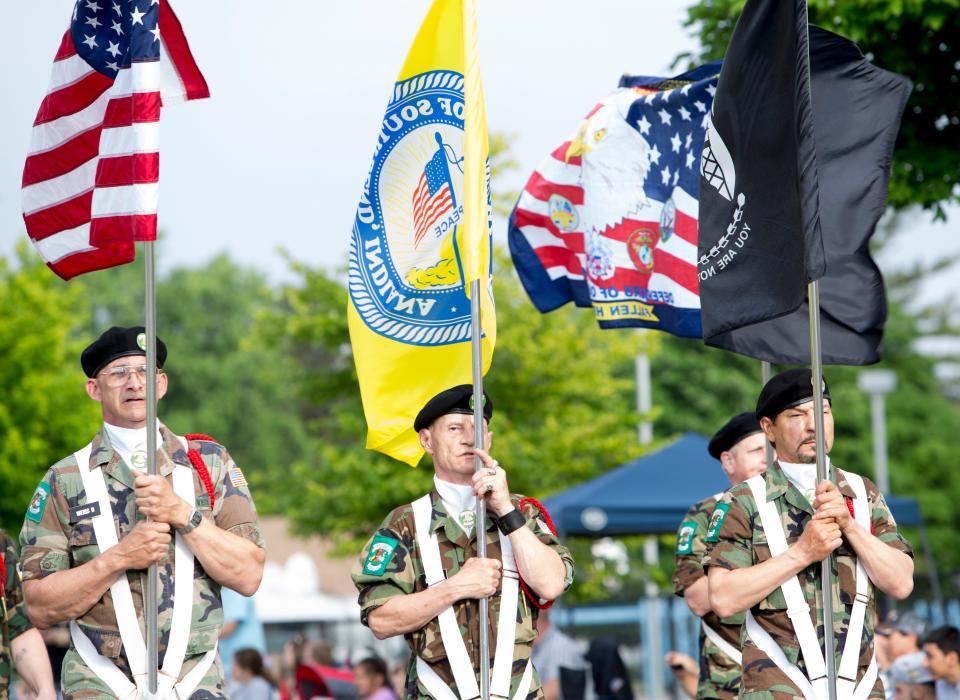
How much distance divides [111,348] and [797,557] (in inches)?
114

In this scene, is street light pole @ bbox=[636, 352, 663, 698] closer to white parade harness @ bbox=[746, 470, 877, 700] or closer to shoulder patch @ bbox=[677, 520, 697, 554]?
shoulder patch @ bbox=[677, 520, 697, 554]

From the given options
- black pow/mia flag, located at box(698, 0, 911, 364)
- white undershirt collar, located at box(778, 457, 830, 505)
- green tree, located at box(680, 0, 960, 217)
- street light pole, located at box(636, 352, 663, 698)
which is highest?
green tree, located at box(680, 0, 960, 217)

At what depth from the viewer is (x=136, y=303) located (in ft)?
237

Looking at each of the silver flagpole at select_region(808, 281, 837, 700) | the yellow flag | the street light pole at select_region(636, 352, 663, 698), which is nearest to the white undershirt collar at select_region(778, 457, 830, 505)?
the silver flagpole at select_region(808, 281, 837, 700)

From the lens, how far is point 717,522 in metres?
6.17

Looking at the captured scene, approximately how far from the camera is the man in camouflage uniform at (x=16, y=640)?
6418 millimetres

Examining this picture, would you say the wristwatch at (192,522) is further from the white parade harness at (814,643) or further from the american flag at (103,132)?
the white parade harness at (814,643)

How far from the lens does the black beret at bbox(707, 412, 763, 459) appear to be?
8516 millimetres

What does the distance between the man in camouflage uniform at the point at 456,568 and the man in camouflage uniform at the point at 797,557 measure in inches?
27.8

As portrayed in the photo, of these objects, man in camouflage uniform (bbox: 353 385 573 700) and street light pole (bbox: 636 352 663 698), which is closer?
man in camouflage uniform (bbox: 353 385 573 700)

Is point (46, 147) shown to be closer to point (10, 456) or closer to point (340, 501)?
point (340, 501)

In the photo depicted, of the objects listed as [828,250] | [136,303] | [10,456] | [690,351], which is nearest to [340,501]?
[10,456]

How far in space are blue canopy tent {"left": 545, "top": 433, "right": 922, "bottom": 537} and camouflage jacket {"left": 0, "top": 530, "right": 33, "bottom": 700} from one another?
317 inches

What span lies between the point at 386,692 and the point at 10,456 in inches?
828
